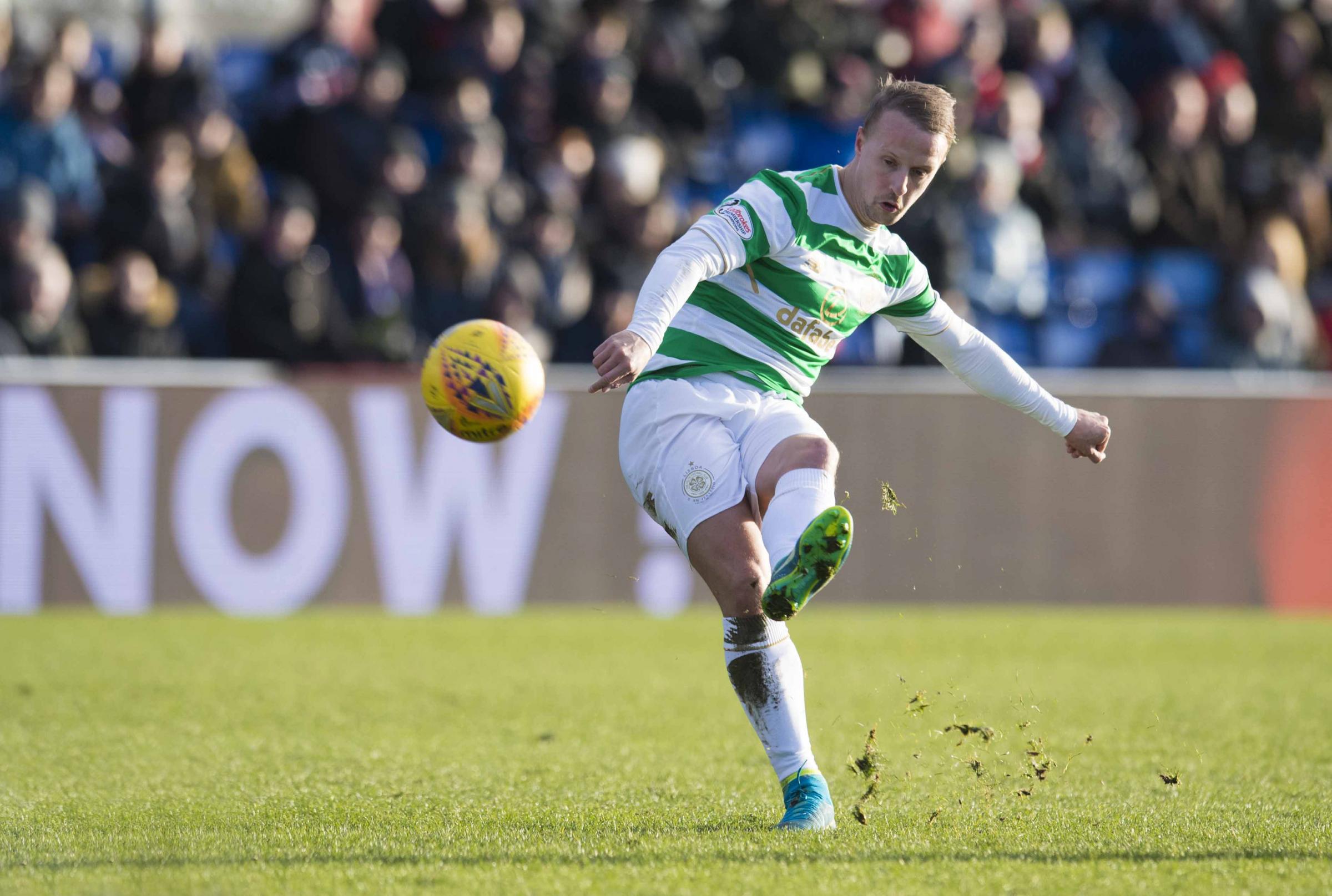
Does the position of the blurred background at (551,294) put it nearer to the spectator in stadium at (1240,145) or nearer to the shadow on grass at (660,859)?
the spectator in stadium at (1240,145)

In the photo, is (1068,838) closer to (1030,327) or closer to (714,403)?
(714,403)

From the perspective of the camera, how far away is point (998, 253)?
43.5 feet

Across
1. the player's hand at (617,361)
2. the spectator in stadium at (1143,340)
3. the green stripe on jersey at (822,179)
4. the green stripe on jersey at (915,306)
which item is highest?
the green stripe on jersey at (822,179)

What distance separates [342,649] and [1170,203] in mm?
8667

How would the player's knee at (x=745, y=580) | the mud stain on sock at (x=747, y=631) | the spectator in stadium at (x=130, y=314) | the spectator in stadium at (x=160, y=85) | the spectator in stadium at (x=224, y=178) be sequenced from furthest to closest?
1. the spectator in stadium at (x=160, y=85)
2. the spectator in stadium at (x=224, y=178)
3. the spectator in stadium at (x=130, y=314)
4. the mud stain on sock at (x=747, y=631)
5. the player's knee at (x=745, y=580)

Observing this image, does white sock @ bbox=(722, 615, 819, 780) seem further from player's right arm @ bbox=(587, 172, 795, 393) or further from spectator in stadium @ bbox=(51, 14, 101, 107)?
spectator in stadium @ bbox=(51, 14, 101, 107)

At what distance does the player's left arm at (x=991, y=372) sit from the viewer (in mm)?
5777

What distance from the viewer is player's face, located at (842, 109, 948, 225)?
5207 mm

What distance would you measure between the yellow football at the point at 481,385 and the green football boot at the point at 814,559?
3.48 ft

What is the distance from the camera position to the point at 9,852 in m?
4.58

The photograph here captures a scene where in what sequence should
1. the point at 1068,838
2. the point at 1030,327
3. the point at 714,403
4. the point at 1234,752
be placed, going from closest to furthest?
the point at 1068,838 < the point at 714,403 < the point at 1234,752 < the point at 1030,327

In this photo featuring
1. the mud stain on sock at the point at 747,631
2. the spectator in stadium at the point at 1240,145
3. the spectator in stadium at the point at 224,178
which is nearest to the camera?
the mud stain on sock at the point at 747,631

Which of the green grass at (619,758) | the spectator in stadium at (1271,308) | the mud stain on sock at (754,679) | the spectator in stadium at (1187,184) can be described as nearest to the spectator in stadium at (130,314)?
the green grass at (619,758)

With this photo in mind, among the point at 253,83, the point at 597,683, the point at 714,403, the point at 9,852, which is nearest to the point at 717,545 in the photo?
the point at 714,403
